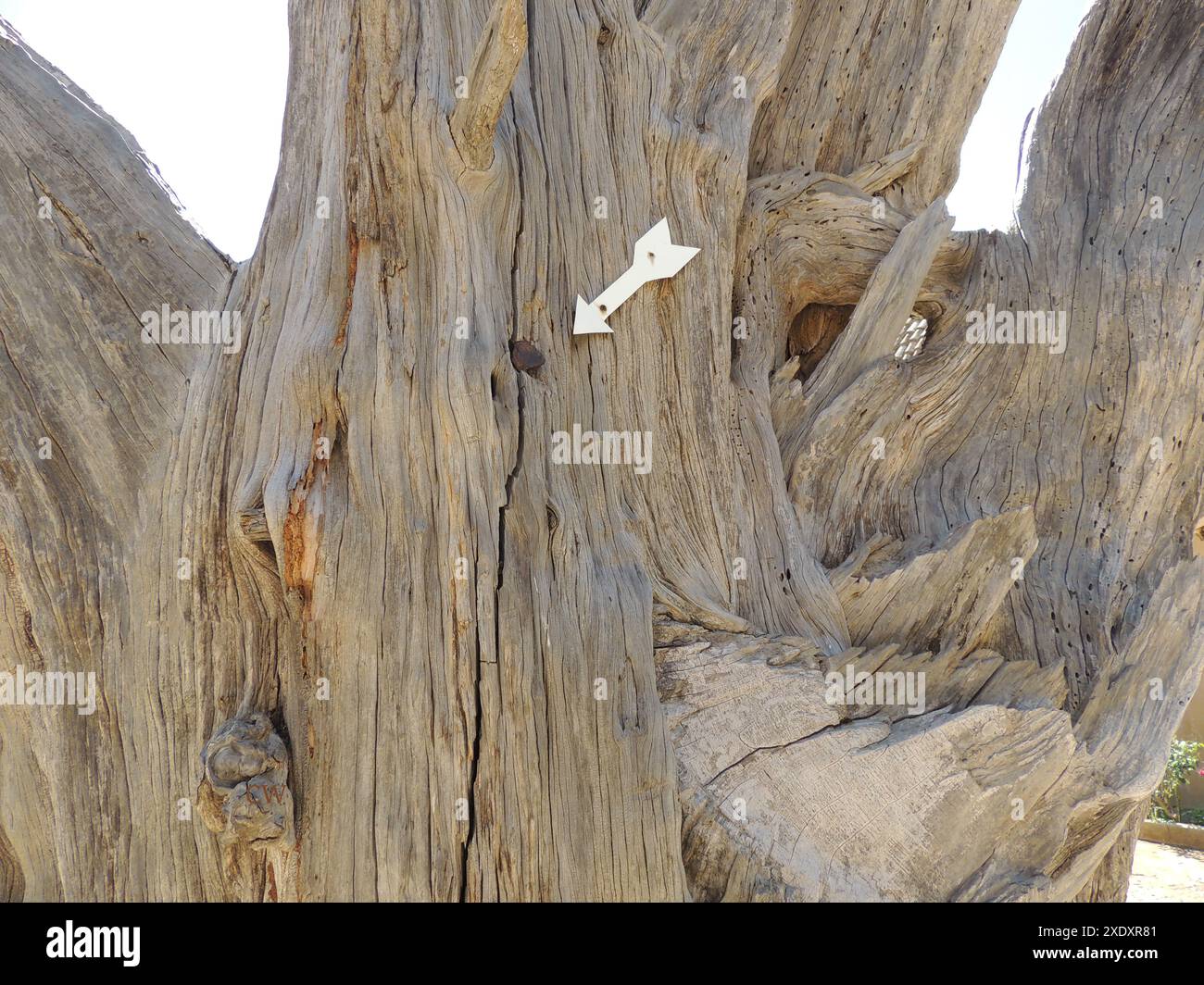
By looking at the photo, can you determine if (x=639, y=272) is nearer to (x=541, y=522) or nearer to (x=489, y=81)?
(x=489, y=81)

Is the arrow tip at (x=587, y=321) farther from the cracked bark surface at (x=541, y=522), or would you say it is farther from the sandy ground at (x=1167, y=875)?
the sandy ground at (x=1167, y=875)

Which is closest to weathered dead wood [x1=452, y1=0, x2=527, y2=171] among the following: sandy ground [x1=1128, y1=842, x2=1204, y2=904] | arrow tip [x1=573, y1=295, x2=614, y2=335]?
arrow tip [x1=573, y1=295, x2=614, y2=335]

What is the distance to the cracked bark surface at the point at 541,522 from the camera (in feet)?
8.78

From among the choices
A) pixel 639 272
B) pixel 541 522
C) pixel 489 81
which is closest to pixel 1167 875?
pixel 639 272

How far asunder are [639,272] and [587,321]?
259 millimetres

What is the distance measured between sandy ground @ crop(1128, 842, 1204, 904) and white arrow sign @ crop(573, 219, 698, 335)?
239 inches

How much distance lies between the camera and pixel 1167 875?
26.6 feet

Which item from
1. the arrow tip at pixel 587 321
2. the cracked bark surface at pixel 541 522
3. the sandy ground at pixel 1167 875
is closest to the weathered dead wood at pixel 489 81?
the cracked bark surface at pixel 541 522

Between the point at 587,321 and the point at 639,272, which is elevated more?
the point at 639,272

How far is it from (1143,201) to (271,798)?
3766 mm

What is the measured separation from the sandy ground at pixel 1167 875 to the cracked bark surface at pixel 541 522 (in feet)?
15.4

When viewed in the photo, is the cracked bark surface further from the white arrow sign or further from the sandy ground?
the sandy ground

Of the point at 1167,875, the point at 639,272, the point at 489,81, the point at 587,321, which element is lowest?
the point at 1167,875

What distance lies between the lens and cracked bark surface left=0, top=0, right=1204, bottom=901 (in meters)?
A: 2.68
